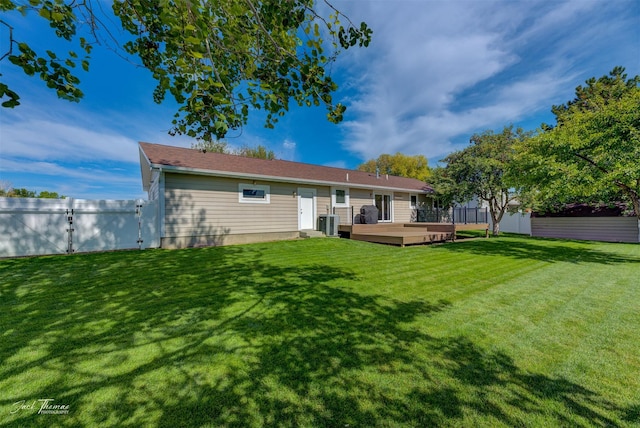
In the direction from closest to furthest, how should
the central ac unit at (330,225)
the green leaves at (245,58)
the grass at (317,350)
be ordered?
1. the grass at (317,350)
2. the green leaves at (245,58)
3. the central ac unit at (330,225)

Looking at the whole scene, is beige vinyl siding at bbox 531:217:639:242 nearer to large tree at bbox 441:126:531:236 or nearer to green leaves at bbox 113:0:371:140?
large tree at bbox 441:126:531:236

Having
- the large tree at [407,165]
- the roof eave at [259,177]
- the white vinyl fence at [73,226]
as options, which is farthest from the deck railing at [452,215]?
the large tree at [407,165]

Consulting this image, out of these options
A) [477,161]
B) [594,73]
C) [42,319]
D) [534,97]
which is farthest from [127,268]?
[594,73]

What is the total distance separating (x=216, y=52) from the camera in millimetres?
3188

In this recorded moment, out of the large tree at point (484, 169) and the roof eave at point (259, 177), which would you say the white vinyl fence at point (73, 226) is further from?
the large tree at point (484, 169)

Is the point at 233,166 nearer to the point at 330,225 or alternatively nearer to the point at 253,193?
the point at 253,193

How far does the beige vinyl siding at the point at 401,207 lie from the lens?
16328 millimetres

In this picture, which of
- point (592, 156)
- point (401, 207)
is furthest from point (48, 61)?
point (401, 207)

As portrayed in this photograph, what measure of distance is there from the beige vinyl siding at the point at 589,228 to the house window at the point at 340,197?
13218 mm

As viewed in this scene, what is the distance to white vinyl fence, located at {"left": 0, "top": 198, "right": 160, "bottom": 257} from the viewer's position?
24.5ft

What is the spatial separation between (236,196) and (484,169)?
13829 millimetres

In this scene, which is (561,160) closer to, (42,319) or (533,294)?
(533,294)

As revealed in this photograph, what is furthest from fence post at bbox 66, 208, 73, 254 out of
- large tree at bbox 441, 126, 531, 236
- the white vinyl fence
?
large tree at bbox 441, 126, 531, 236

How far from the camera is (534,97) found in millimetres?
13555
